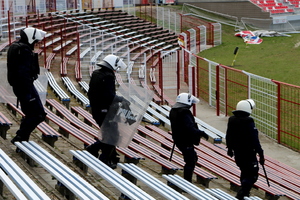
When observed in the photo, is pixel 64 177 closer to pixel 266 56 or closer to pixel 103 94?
pixel 103 94

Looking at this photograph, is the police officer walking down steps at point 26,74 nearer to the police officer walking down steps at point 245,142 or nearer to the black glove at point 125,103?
the black glove at point 125,103

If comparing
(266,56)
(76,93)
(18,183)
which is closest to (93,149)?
(18,183)

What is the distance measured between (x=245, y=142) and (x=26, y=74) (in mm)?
3150

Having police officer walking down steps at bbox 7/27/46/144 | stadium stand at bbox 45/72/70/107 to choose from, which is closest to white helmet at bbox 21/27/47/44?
police officer walking down steps at bbox 7/27/46/144

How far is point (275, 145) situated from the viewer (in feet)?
45.3

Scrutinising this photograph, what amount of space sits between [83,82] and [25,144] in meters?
8.27

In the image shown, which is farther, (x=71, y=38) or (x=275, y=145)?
(x=71, y=38)

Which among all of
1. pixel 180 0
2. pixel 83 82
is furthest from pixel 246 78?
pixel 180 0

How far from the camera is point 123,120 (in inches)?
322

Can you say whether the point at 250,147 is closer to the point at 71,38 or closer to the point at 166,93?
the point at 166,93

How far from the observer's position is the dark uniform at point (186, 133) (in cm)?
859

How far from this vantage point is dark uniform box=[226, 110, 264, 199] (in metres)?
8.23

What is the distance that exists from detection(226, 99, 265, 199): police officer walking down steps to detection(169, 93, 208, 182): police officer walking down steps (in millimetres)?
487

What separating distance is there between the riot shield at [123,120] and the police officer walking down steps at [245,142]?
126 cm
